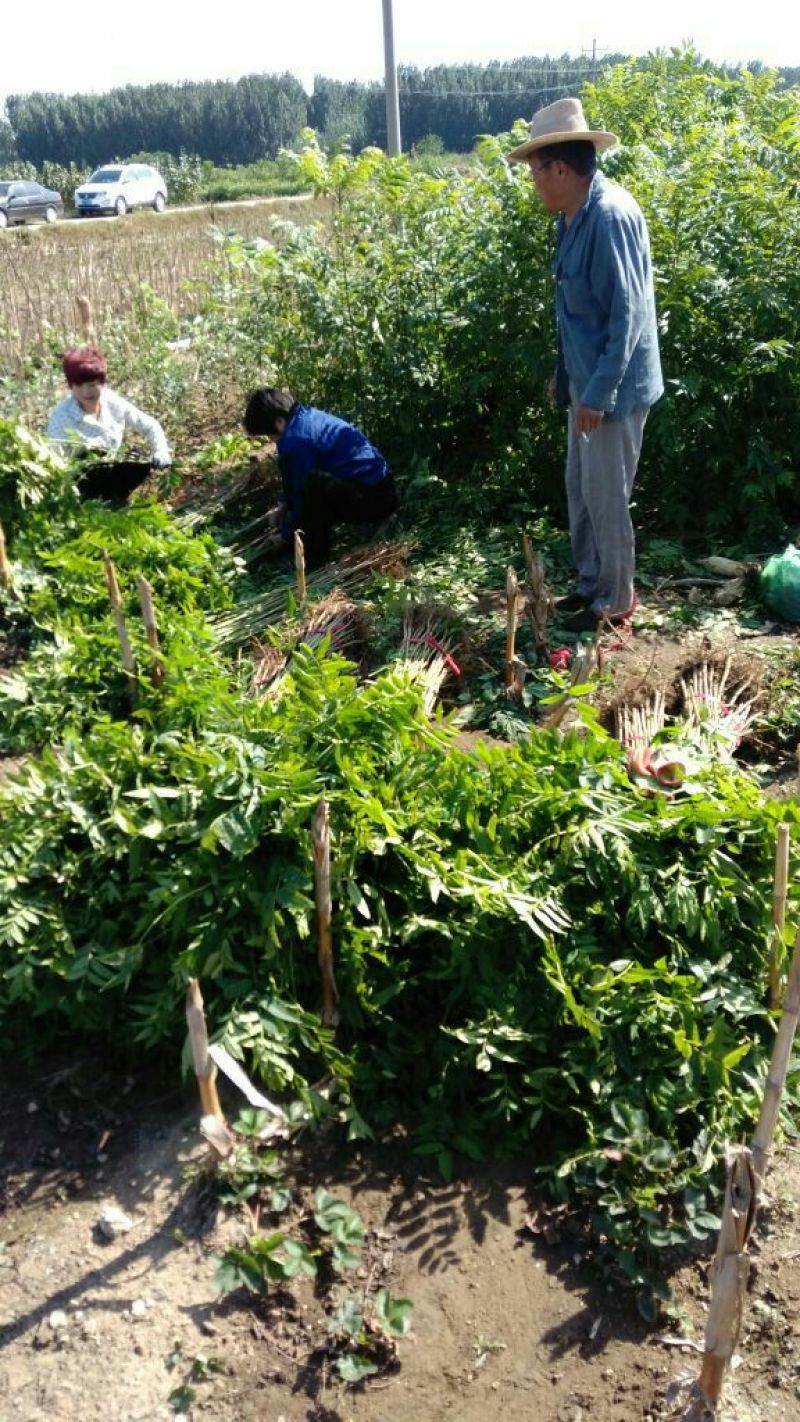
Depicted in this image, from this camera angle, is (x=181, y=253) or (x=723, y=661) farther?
(x=181, y=253)

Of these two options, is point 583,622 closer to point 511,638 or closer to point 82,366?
point 511,638

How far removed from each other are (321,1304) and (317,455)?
4011 millimetres

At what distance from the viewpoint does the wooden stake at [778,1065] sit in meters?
2.03

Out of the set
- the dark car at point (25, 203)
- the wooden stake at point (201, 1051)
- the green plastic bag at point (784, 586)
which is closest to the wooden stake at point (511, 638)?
the green plastic bag at point (784, 586)

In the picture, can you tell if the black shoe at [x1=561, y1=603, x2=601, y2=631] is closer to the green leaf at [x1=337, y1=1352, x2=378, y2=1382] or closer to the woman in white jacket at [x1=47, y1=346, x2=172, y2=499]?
the woman in white jacket at [x1=47, y1=346, x2=172, y2=499]

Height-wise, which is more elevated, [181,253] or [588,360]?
[181,253]

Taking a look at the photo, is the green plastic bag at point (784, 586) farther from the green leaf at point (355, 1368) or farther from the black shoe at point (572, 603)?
the green leaf at point (355, 1368)

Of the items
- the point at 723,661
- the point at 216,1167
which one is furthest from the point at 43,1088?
the point at 723,661

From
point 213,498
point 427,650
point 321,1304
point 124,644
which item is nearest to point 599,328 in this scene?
point 427,650

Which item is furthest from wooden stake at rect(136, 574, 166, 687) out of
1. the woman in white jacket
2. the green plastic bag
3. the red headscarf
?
the green plastic bag

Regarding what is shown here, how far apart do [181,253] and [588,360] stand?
12.9 meters

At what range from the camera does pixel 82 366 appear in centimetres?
573

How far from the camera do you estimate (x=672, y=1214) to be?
245 cm

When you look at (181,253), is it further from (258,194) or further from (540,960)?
(258,194)
